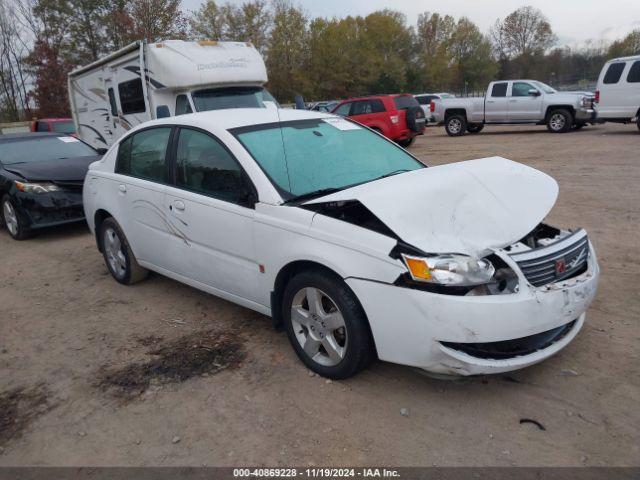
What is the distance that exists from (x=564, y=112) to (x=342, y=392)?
16.9m

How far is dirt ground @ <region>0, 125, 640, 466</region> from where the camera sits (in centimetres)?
268

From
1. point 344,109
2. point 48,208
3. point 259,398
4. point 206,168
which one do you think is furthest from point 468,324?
point 344,109

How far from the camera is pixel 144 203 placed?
4555mm

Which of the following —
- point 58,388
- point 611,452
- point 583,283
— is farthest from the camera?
point 58,388

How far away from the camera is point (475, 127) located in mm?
20047

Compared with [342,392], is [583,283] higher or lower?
higher

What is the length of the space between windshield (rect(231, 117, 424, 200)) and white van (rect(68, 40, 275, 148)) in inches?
235

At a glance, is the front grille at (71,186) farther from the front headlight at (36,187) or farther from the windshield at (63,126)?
the windshield at (63,126)

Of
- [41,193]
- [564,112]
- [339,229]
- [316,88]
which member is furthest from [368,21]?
[339,229]

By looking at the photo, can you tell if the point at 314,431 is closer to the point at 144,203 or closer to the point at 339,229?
the point at 339,229

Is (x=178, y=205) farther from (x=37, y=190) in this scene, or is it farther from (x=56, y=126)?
(x=56, y=126)

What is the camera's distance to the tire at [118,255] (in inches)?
199

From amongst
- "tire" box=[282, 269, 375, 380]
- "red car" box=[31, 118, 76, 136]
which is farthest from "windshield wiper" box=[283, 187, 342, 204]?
"red car" box=[31, 118, 76, 136]

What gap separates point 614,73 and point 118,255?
48.7ft
